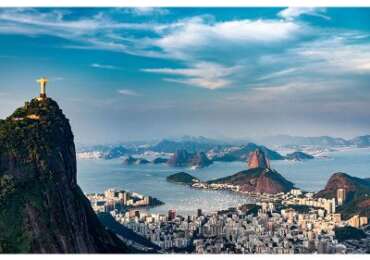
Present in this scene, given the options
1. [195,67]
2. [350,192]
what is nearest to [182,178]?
[195,67]

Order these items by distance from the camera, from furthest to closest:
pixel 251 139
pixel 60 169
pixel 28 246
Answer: pixel 251 139
pixel 60 169
pixel 28 246

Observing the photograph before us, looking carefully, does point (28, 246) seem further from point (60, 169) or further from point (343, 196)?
point (343, 196)

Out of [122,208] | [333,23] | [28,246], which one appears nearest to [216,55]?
[333,23]

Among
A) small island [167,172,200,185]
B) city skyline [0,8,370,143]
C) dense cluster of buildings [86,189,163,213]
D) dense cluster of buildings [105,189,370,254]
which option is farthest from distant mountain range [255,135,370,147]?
dense cluster of buildings [86,189,163,213]

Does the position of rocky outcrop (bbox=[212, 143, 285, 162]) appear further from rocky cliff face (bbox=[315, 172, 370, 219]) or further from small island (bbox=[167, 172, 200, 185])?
rocky cliff face (bbox=[315, 172, 370, 219])

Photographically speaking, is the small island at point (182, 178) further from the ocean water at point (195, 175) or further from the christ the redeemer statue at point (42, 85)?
the christ the redeemer statue at point (42, 85)

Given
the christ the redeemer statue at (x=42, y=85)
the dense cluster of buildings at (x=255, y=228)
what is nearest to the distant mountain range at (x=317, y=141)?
the dense cluster of buildings at (x=255, y=228)
